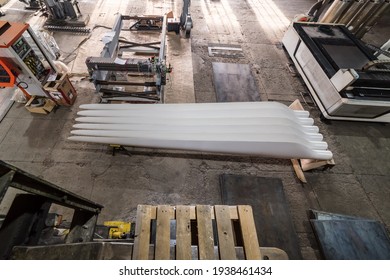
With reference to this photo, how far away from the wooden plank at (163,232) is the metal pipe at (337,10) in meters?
6.38

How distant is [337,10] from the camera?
199 inches

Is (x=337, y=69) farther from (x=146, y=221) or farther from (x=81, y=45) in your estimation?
(x=81, y=45)

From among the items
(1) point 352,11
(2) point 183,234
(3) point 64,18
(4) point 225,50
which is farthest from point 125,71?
(1) point 352,11

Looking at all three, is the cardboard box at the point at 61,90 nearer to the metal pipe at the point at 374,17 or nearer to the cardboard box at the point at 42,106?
the cardboard box at the point at 42,106

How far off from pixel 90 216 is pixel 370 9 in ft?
25.3

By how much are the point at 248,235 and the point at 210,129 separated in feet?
4.86

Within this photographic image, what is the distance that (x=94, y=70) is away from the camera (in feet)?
10.5

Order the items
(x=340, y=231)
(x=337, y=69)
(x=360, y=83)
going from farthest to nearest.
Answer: (x=337, y=69) → (x=360, y=83) → (x=340, y=231)

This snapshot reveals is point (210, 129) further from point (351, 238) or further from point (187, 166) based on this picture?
point (351, 238)

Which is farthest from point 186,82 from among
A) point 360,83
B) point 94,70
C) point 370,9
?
point 370,9

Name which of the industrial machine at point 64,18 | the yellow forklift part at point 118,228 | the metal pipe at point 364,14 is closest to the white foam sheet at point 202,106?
the yellow forklift part at point 118,228

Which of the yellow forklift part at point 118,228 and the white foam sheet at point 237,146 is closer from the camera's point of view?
the yellow forklift part at point 118,228

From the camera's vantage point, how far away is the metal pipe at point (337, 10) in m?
4.93

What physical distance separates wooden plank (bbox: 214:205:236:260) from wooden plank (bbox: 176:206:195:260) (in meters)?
0.29
